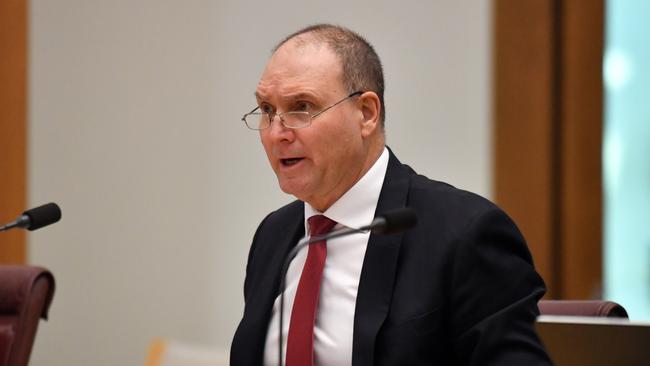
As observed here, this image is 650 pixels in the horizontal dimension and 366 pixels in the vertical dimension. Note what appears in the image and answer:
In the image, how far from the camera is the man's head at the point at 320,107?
202cm

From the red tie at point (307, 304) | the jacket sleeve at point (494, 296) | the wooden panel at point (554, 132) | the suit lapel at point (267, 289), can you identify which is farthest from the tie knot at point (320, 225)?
the wooden panel at point (554, 132)

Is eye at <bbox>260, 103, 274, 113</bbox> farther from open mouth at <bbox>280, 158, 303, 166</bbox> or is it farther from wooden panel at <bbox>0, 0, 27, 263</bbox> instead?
wooden panel at <bbox>0, 0, 27, 263</bbox>

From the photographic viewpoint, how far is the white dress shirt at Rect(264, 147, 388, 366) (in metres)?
1.93

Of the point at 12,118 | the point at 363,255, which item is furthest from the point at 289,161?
the point at 12,118

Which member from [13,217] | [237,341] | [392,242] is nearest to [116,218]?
[13,217]

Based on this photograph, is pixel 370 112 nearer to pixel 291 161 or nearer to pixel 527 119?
pixel 291 161

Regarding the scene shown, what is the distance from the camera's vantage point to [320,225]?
6.92ft

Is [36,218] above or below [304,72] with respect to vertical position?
below

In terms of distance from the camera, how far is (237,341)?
6.93ft

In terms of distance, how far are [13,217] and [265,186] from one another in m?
1.07

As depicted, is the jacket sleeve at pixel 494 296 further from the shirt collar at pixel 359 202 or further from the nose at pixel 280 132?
the nose at pixel 280 132

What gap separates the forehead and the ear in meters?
0.08

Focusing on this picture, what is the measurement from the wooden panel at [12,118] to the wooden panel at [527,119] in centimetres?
195

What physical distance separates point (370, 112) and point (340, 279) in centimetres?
39
